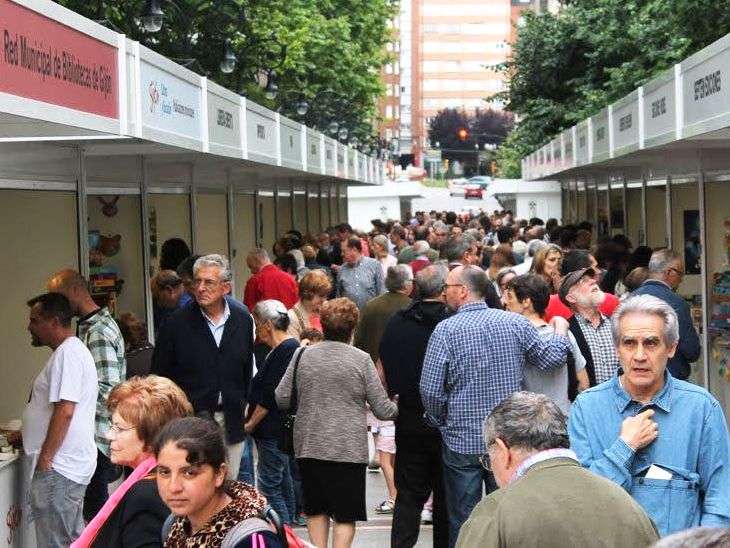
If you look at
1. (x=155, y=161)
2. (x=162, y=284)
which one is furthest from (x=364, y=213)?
(x=162, y=284)

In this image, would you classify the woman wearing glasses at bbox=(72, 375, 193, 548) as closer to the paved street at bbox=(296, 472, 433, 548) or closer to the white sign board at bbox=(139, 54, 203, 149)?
the white sign board at bbox=(139, 54, 203, 149)

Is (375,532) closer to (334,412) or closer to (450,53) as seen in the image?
(334,412)

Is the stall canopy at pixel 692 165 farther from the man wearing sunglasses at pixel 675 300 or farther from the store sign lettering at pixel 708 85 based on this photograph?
the man wearing sunglasses at pixel 675 300

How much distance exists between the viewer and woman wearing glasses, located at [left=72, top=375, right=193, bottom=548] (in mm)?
4609

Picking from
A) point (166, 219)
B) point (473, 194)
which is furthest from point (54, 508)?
point (473, 194)

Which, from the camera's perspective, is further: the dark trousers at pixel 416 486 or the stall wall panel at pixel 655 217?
the stall wall panel at pixel 655 217

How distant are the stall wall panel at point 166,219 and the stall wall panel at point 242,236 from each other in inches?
164

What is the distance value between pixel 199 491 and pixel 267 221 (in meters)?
20.9

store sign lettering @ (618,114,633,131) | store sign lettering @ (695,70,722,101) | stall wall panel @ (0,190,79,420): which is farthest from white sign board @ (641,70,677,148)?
stall wall panel @ (0,190,79,420)

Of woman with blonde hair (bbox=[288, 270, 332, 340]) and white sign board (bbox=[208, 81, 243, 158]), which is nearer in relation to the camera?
woman with blonde hair (bbox=[288, 270, 332, 340])

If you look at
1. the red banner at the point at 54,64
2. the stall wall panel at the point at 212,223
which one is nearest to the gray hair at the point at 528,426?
the red banner at the point at 54,64

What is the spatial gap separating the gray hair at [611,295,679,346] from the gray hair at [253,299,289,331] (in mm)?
4464

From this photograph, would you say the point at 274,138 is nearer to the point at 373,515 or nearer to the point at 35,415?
the point at 373,515

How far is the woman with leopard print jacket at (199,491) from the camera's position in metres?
4.38
